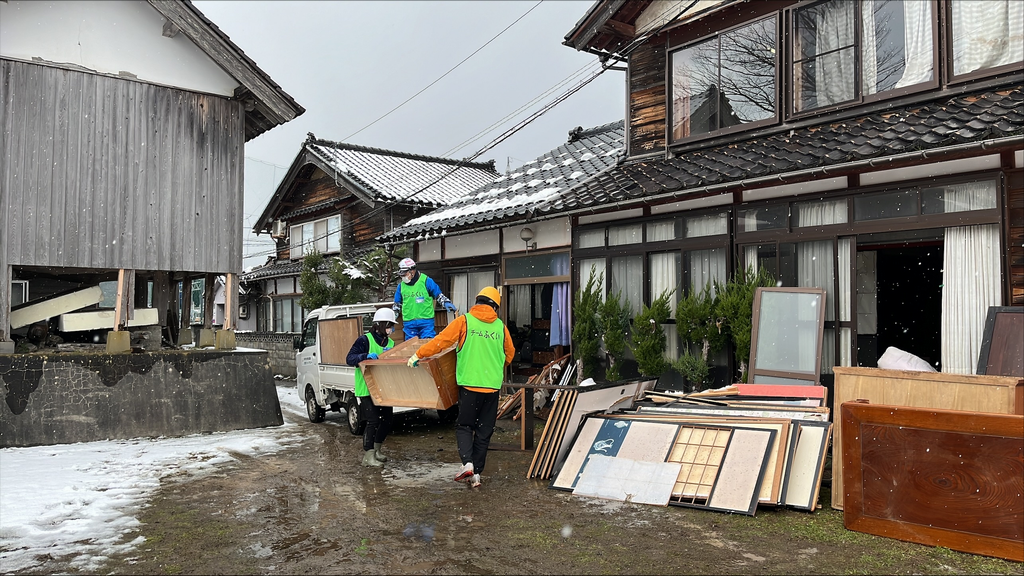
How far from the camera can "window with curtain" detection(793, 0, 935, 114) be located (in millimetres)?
8047

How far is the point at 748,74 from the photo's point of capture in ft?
32.2

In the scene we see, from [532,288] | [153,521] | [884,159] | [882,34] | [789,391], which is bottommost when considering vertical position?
[153,521]

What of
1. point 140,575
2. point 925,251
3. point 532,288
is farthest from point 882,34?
point 140,575

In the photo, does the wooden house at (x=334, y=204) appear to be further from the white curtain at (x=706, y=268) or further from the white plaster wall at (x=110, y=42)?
the white curtain at (x=706, y=268)

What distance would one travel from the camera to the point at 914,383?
5.50 meters

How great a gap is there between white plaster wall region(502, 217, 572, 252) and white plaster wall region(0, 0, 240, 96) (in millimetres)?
5231

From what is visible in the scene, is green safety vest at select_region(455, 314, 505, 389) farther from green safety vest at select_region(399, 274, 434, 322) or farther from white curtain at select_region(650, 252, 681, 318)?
white curtain at select_region(650, 252, 681, 318)

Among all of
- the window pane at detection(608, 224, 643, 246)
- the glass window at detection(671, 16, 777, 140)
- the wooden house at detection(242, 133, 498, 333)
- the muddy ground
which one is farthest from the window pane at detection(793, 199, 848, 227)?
the wooden house at detection(242, 133, 498, 333)

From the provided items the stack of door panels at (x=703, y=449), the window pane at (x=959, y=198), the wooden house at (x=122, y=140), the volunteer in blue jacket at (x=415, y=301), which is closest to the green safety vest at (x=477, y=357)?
the stack of door panels at (x=703, y=449)

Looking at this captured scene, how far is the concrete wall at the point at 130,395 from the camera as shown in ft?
29.1

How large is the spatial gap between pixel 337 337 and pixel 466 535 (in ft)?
20.1

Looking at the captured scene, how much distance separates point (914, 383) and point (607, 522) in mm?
2737

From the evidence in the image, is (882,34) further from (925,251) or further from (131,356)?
(131,356)

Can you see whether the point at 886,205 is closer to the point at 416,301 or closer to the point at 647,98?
the point at 647,98
